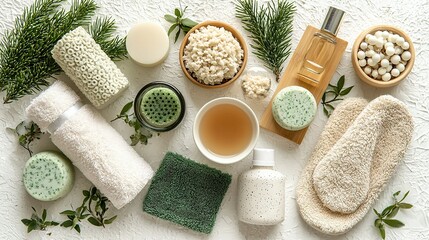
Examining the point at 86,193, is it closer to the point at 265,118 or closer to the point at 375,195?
the point at 265,118

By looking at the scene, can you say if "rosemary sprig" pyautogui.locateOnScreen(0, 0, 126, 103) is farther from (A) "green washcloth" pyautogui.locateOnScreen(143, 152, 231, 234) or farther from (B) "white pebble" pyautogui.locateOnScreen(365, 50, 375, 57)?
(B) "white pebble" pyautogui.locateOnScreen(365, 50, 375, 57)

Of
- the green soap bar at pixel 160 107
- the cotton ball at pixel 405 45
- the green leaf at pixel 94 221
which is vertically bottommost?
the green leaf at pixel 94 221

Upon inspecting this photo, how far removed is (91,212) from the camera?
3.21ft

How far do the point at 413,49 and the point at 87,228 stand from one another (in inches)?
26.6

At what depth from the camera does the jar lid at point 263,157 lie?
3.08 feet

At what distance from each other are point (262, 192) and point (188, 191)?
Answer: 0.14 meters

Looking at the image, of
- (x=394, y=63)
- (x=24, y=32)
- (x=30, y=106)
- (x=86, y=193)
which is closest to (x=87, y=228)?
(x=86, y=193)

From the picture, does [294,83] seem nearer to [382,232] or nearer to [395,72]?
[395,72]

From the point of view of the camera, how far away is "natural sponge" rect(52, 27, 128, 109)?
89 cm

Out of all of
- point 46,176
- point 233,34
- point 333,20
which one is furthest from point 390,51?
point 46,176

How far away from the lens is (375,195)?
3.23ft

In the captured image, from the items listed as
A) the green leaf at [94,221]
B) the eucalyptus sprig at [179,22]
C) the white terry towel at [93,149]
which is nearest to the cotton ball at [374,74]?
the eucalyptus sprig at [179,22]

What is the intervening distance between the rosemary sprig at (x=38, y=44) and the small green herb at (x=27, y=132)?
2.0 inches

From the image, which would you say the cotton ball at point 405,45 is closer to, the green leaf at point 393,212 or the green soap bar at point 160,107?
the green leaf at point 393,212
